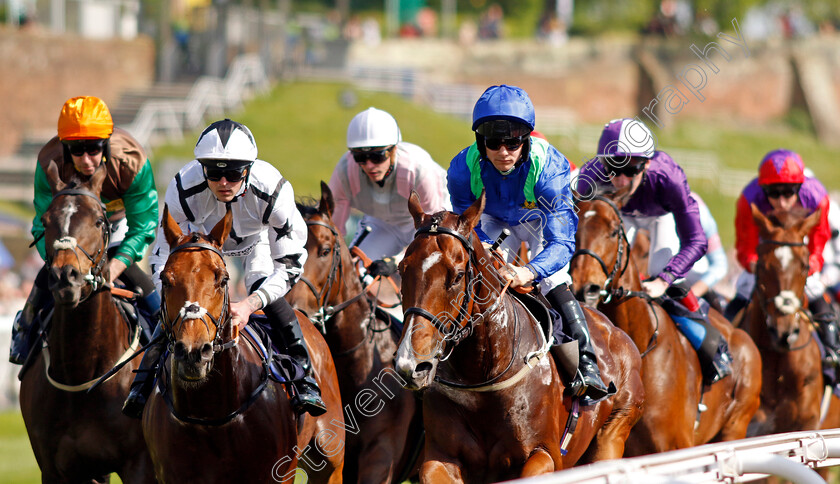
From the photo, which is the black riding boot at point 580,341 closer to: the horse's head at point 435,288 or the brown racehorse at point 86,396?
the horse's head at point 435,288

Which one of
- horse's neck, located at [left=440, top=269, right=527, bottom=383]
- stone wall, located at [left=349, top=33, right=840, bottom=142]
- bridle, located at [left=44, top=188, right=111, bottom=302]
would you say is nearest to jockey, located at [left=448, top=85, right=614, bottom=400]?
horse's neck, located at [left=440, top=269, right=527, bottom=383]

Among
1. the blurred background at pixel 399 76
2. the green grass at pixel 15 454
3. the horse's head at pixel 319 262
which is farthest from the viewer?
the blurred background at pixel 399 76

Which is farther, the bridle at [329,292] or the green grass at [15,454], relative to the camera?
the green grass at [15,454]

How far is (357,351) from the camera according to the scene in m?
6.59

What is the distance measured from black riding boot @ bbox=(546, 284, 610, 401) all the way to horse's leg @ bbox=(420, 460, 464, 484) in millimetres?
771

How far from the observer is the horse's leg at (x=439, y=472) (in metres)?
4.65

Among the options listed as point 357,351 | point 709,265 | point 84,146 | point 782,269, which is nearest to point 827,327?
point 709,265

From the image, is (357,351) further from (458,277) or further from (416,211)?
(458,277)

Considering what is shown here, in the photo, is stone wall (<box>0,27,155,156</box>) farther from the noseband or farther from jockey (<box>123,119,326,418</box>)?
the noseband

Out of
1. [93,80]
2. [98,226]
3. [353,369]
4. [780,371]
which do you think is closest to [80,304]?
[98,226]

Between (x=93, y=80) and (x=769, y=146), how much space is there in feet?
83.0

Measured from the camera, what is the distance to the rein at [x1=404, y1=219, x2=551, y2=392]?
14.0ft

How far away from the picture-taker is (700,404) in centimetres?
693

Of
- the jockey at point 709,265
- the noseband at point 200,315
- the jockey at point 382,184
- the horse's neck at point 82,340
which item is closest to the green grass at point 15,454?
the horse's neck at point 82,340
